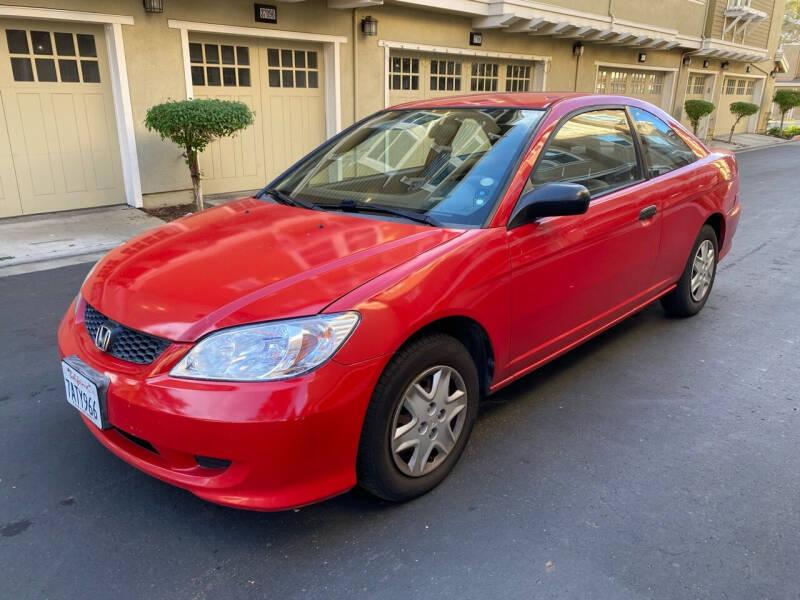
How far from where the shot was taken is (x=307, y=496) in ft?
7.29

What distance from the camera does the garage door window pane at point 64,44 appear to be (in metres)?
7.66

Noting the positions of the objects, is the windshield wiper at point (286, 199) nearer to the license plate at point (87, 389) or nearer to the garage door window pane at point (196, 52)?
the license plate at point (87, 389)

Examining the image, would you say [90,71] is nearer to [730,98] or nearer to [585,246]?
[585,246]

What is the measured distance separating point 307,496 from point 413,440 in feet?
1.68

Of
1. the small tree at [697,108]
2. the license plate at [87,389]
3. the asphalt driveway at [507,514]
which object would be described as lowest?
the asphalt driveway at [507,514]

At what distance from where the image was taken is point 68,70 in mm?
7824

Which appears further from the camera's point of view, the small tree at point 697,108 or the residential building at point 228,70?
the small tree at point 697,108

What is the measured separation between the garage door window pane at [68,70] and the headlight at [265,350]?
285 inches

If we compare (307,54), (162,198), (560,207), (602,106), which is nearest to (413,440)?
(560,207)

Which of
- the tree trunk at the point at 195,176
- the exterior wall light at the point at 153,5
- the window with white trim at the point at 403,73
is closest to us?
the exterior wall light at the point at 153,5

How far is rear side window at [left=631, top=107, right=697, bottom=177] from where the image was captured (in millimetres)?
3976

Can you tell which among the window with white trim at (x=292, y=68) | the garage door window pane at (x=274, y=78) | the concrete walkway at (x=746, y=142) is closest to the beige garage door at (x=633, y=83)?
the concrete walkway at (x=746, y=142)

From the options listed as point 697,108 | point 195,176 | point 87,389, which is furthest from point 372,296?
point 697,108

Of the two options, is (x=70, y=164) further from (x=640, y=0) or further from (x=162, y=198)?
(x=640, y=0)
